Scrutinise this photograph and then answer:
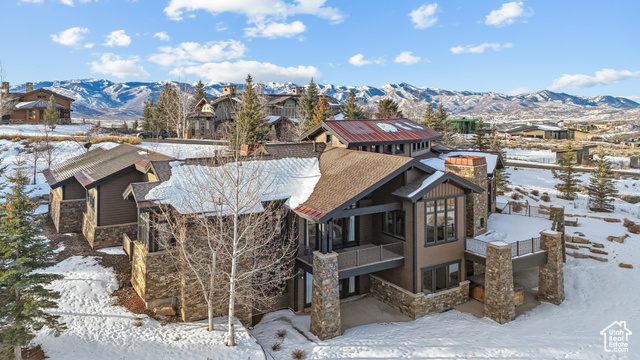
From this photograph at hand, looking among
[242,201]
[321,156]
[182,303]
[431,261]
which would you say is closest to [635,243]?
[431,261]

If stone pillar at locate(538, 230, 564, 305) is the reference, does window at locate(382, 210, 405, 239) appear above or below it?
above

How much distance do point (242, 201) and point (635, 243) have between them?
87.9 ft

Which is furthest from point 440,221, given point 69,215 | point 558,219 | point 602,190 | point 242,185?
point 602,190

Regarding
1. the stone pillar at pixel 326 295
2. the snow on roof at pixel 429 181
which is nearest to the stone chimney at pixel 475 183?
the snow on roof at pixel 429 181

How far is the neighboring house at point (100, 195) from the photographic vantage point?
62.8 ft

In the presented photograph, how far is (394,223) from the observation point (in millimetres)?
16797

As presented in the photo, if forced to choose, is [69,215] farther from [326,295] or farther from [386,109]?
[386,109]

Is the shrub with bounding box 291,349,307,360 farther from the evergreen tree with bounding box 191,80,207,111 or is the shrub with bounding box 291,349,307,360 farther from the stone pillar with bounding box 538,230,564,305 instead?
the evergreen tree with bounding box 191,80,207,111

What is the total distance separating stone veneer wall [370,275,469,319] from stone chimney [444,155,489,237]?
350 centimetres

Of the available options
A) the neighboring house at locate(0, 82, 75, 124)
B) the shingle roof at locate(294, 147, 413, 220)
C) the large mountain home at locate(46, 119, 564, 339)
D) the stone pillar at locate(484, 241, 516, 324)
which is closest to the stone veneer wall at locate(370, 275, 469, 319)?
the large mountain home at locate(46, 119, 564, 339)

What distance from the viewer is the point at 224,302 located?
14.7 metres

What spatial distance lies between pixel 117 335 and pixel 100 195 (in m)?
9.31

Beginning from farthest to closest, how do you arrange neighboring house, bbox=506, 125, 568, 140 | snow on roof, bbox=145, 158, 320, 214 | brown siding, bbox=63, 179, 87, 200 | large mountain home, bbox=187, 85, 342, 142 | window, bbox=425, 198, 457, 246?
1. neighboring house, bbox=506, 125, 568, 140
2. large mountain home, bbox=187, 85, 342, 142
3. brown siding, bbox=63, 179, 87, 200
4. window, bbox=425, 198, 457, 246
5. snow on roof, bbox=145, 158, 320, 214

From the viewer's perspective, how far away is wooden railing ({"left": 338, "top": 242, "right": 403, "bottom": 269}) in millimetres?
15344
